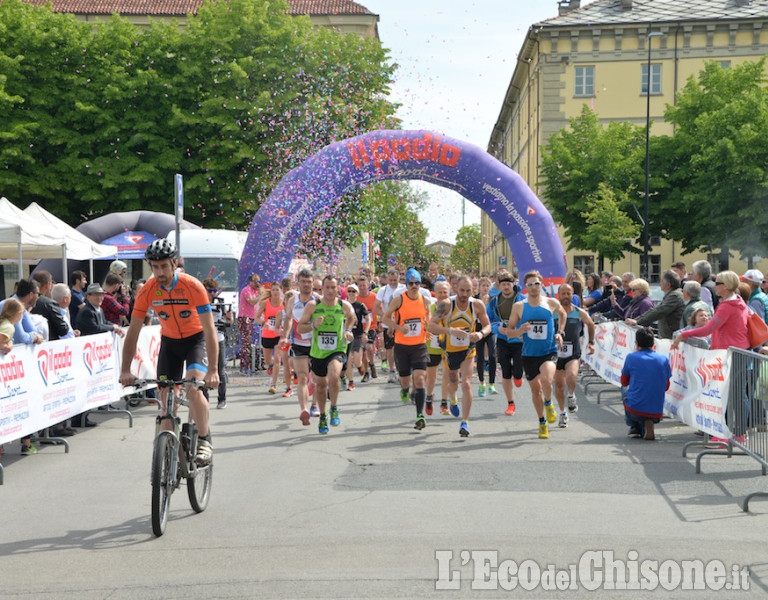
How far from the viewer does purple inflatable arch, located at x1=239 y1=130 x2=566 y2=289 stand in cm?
2112

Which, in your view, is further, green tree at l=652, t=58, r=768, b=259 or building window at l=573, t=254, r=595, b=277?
building window at l=573, t=254, r=595, b=277

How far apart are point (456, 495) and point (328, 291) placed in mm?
4519

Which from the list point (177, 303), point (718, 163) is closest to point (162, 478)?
point (177, 303)

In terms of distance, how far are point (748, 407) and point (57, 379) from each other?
699 centimetres

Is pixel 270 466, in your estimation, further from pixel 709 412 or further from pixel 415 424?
pixel 709 412

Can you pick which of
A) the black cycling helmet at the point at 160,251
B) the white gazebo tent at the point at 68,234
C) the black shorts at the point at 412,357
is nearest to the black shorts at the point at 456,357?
the black shorts at the point at 412,357

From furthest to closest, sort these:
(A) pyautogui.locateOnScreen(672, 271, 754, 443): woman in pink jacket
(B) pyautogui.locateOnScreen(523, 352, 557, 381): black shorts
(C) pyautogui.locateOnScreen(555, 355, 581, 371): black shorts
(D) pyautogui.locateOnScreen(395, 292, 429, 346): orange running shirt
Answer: (C) pyautogui.locateOnScreen(555, 355, 581, 371): black shorts
(D) pyautogui.locateOnScreen(395, 292, 429, 346): orange running shirt
(B) pyautogui.locateOnScreen(523, 352, 557, 381): black shorts
(A) pyautogui.locateOnScreen(672, 271, 754, 443): woman in pink jacket

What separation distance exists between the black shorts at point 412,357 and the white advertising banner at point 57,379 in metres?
3.50

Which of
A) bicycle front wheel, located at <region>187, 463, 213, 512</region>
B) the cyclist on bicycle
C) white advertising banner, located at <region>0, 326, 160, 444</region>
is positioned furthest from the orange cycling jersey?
white advertising banner, located at <region>0, 326, 160, 444</region>

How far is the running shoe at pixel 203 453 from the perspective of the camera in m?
7.48

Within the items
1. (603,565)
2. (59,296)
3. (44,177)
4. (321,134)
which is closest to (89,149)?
(44,177)

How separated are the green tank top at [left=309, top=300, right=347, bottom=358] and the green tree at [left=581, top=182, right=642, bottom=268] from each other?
1338 inches

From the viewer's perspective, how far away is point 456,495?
811 centimetres

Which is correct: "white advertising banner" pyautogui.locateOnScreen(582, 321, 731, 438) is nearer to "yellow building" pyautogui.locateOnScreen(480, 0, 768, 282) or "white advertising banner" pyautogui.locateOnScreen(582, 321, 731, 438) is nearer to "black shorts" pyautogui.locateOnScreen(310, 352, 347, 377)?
"black shorts" pyautogui.locateOnScreen(310, 352, 347, 377)
